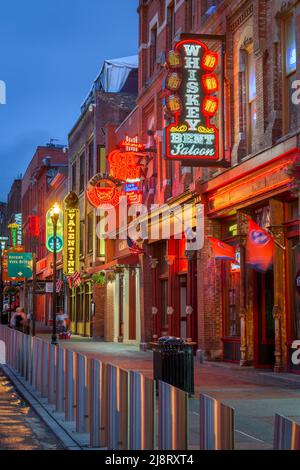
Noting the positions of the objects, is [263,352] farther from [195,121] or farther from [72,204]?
[72,204]

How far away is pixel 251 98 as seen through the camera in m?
20.7

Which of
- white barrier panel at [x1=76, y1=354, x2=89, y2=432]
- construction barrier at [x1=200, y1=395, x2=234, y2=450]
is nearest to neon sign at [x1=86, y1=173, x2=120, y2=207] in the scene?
white barrier panel at [x1=76, y1=354, x2=89, y2=432]

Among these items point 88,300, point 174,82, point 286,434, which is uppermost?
point 174,82

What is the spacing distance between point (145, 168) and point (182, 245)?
17.3 feet

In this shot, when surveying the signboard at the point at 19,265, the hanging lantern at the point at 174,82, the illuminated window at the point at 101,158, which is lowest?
the signboard at the point at 19,265

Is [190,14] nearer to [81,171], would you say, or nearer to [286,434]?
[81,171]

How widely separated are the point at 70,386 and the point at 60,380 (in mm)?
1082

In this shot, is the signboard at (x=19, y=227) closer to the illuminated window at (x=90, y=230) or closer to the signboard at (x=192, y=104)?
the illuminated window at (x=90, y=230)

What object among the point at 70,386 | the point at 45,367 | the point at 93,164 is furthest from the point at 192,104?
the point at 93,164

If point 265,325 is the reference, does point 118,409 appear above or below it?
below

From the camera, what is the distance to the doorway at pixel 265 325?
20031 millimetres

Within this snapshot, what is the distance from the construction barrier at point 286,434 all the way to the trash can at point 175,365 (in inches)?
351

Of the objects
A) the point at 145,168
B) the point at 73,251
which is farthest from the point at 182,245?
the point at 73,251

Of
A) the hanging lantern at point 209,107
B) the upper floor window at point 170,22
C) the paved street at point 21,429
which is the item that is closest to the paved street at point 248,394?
the paved street at point 21,429
